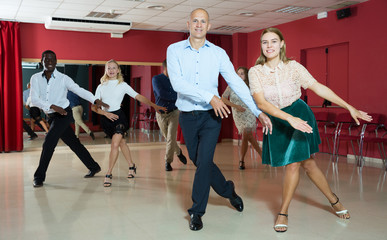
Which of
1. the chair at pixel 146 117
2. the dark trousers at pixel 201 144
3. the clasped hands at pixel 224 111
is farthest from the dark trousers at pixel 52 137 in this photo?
the chair at pixel 146 117

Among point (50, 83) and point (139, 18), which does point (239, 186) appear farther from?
point (139, 18)

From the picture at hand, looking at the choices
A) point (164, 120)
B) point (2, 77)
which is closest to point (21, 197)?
point (164, 120)

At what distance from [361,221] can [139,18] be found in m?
6.70

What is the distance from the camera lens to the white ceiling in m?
Answer: 7.35

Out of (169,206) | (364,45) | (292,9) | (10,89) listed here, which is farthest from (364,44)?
(10,89)

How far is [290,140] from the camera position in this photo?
10.1 feet

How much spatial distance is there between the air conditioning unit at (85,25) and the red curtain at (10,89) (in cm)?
79

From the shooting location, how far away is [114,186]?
16.1 ft

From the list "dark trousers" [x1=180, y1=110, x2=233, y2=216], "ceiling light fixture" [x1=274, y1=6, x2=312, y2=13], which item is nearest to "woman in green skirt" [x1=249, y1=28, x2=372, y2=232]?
"dark trousers" [x1=180, y1=110, x2=233, y2=216]

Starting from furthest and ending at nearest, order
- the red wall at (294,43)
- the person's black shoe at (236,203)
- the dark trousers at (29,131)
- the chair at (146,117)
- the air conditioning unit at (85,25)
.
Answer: the chair at (146,117), the dark trousers at (29,131), the air conditioning unit at (85,25), the red wall at (294,43), the person's black shoe at (236,203)

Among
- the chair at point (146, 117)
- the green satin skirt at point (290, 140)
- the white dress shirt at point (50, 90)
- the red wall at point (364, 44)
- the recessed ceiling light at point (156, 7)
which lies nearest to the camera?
the green satin skirt at point (290, 140)

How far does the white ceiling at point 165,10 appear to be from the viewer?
289 inches

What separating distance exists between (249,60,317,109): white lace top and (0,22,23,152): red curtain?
6.96 meters

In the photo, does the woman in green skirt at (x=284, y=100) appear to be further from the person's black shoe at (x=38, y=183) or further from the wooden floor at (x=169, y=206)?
the person's black shoe at (x=38, y=183)
